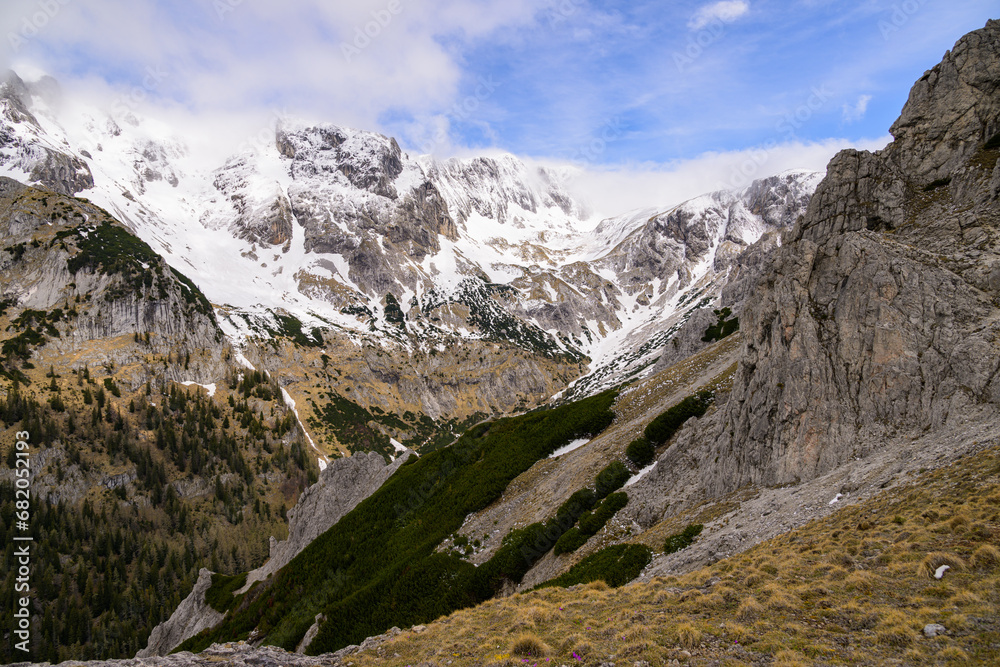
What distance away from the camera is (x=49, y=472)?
485ft

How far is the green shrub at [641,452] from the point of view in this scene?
36.0 metres

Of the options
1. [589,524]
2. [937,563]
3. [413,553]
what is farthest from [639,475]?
[937,563]

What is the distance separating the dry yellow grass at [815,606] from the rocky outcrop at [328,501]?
4852cm

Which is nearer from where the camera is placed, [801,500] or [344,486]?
[801,500]

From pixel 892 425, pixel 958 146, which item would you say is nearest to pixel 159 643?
pixel 892 425

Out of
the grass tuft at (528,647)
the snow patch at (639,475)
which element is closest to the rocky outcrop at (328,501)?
the snow patch at (639,475)

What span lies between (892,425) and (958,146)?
2291 centimetres

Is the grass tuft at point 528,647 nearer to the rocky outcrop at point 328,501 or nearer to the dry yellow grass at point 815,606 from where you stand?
the dry yellow grass at point 815,606

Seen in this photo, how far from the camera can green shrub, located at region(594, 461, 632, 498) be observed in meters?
34.2

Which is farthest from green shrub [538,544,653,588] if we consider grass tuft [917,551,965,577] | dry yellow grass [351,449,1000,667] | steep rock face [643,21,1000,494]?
grass tuft [917,551,965,577]

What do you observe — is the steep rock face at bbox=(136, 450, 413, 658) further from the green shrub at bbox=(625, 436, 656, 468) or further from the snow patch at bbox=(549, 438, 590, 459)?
the green shrub at bbox=(625, 436, 656, 468)

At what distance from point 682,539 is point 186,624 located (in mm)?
67882

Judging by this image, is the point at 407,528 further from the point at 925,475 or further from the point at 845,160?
the point at 845,160

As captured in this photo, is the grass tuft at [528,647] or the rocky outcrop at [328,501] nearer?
the grass tuft at [528,647]
